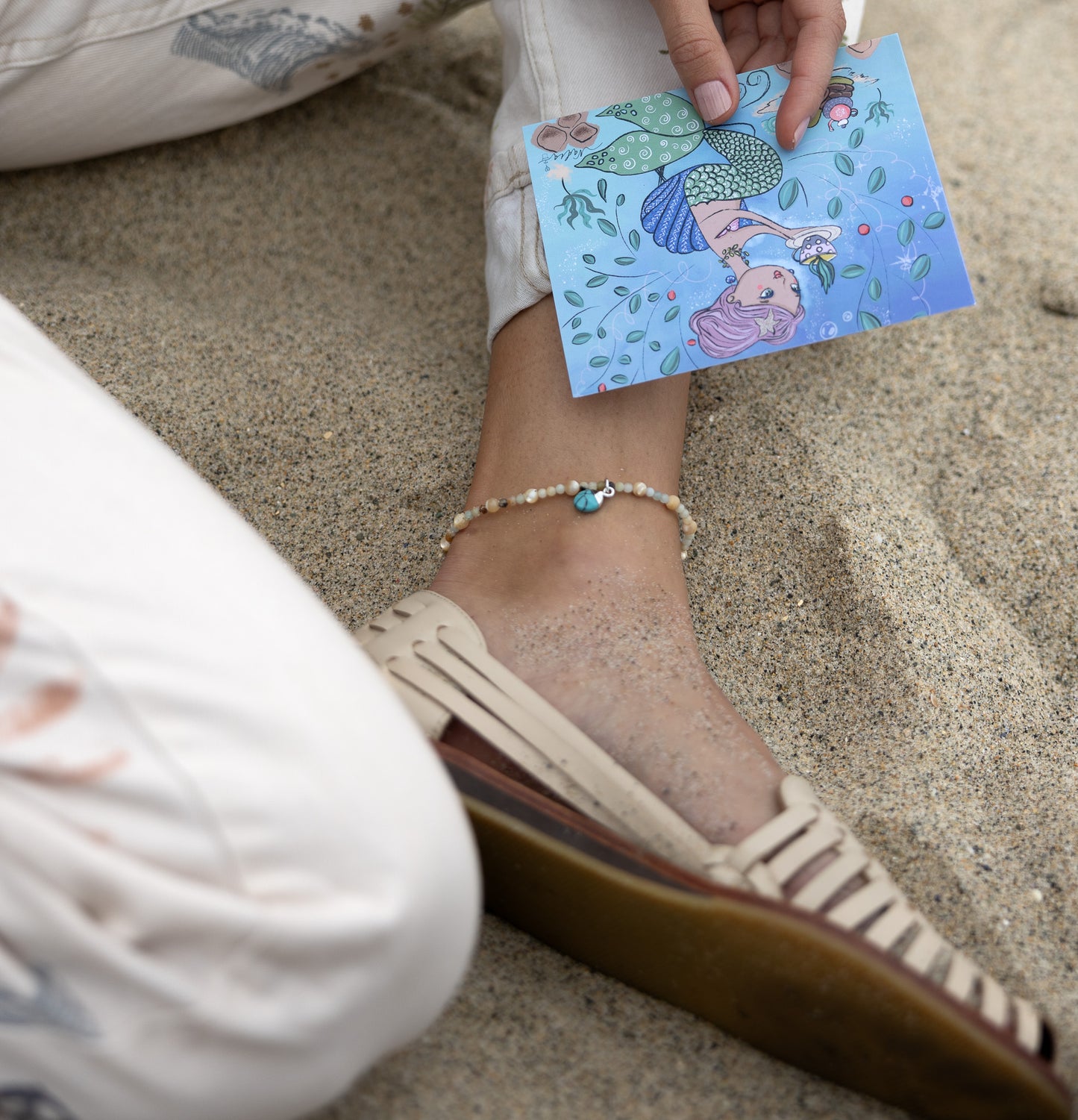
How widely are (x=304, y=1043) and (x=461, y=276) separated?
95 cm

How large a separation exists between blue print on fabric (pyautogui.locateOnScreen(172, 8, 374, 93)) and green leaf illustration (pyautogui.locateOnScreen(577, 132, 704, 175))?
17.5 inches

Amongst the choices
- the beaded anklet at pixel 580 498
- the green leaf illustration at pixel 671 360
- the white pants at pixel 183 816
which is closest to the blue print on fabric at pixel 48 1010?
the white pants at pixel 183 816

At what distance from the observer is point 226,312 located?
115 centimetres

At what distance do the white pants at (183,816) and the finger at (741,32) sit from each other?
75cm

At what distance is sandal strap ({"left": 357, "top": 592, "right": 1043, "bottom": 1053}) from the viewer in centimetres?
63

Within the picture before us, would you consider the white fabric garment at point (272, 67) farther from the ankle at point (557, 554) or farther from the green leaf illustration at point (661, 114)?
the ankle at point (557, 554)

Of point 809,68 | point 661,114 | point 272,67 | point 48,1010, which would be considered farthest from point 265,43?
point 48,1010

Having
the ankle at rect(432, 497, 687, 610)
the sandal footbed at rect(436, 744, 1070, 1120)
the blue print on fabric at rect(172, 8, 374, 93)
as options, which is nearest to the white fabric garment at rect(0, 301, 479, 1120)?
the sandal footbed at rect(436, 744, 1070, 1120)

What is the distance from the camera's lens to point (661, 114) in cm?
89

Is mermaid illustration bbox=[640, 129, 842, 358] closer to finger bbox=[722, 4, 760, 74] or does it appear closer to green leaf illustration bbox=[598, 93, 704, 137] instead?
green leaf illustration bbox=[598, 93, 704, 137]

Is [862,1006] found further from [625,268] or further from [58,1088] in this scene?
[625,268]

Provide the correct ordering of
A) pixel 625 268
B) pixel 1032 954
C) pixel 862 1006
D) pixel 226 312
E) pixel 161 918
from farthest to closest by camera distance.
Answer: pixel 226 312
pixel 625 268
pixel 1032 954
pixel 862 1006
pixel 161 918

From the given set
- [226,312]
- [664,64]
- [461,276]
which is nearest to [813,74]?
[664,64]

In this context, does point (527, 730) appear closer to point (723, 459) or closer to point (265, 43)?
point (723, 459)
